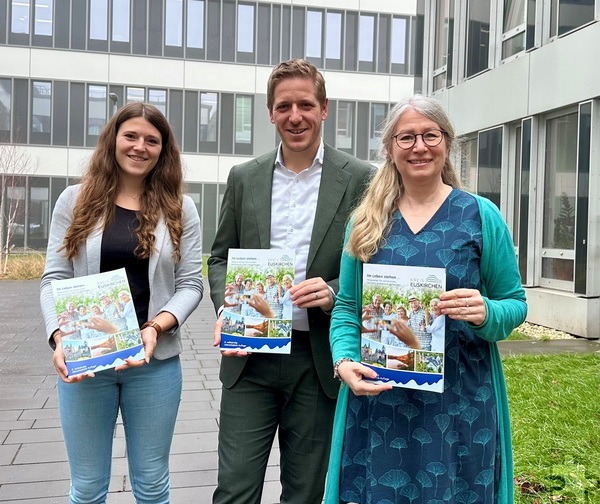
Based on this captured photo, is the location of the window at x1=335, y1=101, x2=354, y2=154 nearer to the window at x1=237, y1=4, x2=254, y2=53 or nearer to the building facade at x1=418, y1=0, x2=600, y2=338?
the window at x1=237, y1=4, x2=254, y2=53

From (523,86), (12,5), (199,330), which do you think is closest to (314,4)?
(12,5)

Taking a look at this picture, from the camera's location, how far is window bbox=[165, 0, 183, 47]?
86.4 ft

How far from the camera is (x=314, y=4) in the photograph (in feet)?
Answer: 90.5

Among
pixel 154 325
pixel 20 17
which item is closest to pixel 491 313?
pixel 154 325

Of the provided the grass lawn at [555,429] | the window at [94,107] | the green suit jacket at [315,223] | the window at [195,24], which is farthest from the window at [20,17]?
the green suit jacket at [315,223]

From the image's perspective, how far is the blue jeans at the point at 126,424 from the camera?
105 inches

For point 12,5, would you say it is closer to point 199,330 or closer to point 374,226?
point 199,330

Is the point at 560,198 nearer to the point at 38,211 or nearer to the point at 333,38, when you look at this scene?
the point at 333,38

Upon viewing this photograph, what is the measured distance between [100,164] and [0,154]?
68.4 feet

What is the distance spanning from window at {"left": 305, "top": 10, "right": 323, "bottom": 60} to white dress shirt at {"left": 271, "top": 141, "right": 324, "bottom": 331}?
85.6 ft

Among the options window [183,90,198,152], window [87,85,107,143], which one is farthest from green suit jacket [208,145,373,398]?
window [87,85,107,143]

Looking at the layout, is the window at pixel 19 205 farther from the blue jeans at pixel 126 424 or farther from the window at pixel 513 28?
the blue jeans at pixel 126 424

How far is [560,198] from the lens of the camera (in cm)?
1045

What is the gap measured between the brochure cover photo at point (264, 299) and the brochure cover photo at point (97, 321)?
1.43 feet
